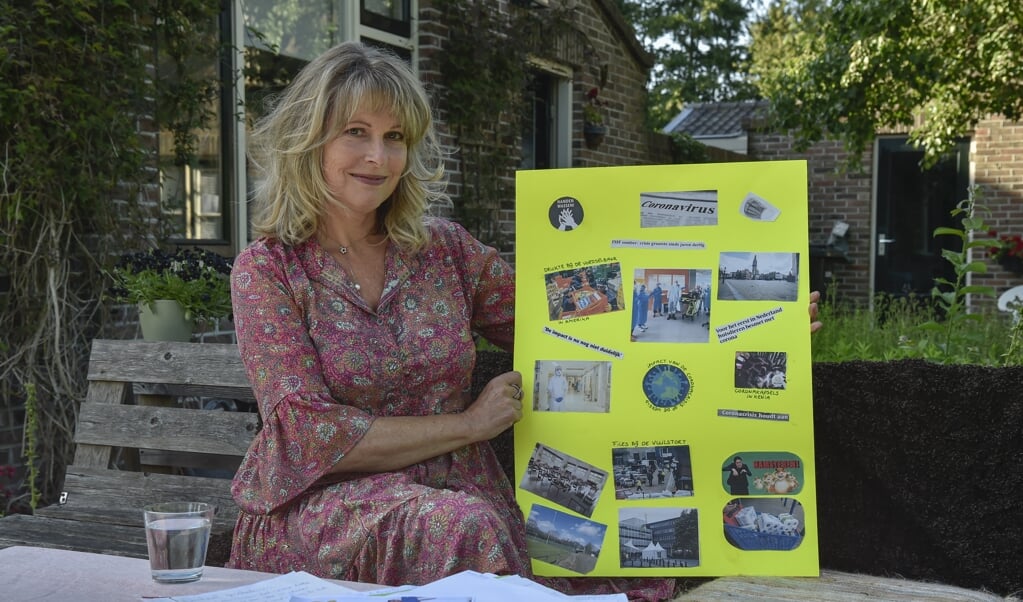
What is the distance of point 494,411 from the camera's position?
187cm

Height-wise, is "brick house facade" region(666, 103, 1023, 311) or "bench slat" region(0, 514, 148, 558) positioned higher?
"brick house facade" region(666, 103, 1023, 311)

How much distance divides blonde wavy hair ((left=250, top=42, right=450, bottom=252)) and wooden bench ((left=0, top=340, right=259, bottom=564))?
0.78 meters

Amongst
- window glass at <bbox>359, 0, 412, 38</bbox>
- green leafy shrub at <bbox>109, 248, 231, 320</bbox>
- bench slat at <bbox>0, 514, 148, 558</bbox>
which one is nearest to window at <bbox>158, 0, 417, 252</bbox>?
window glass at <bbox>359, 0, 412, 38</bbox>

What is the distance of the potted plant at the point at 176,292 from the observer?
3.09 m

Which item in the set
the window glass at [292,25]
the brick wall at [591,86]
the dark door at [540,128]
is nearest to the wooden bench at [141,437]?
the window glass at [292,25]

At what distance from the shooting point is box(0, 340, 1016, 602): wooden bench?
8.38 feet

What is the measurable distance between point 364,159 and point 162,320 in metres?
1.46

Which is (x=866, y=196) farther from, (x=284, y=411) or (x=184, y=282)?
(x=284, y=411)

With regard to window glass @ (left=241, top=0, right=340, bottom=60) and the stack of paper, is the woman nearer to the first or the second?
the stack of paper

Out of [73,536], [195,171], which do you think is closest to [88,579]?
[73,536]

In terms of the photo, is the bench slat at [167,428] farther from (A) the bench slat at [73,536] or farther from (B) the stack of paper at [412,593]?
(B) the stack of paper at [412,593]

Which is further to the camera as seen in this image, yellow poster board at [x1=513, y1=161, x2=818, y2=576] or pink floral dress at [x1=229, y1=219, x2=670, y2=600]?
yellow poster board at [x1=513, y1=161, x2=818, y2=576]

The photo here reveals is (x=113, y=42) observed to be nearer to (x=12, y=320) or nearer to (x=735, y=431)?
(x=12, y=320)

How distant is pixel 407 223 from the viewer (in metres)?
2.07
